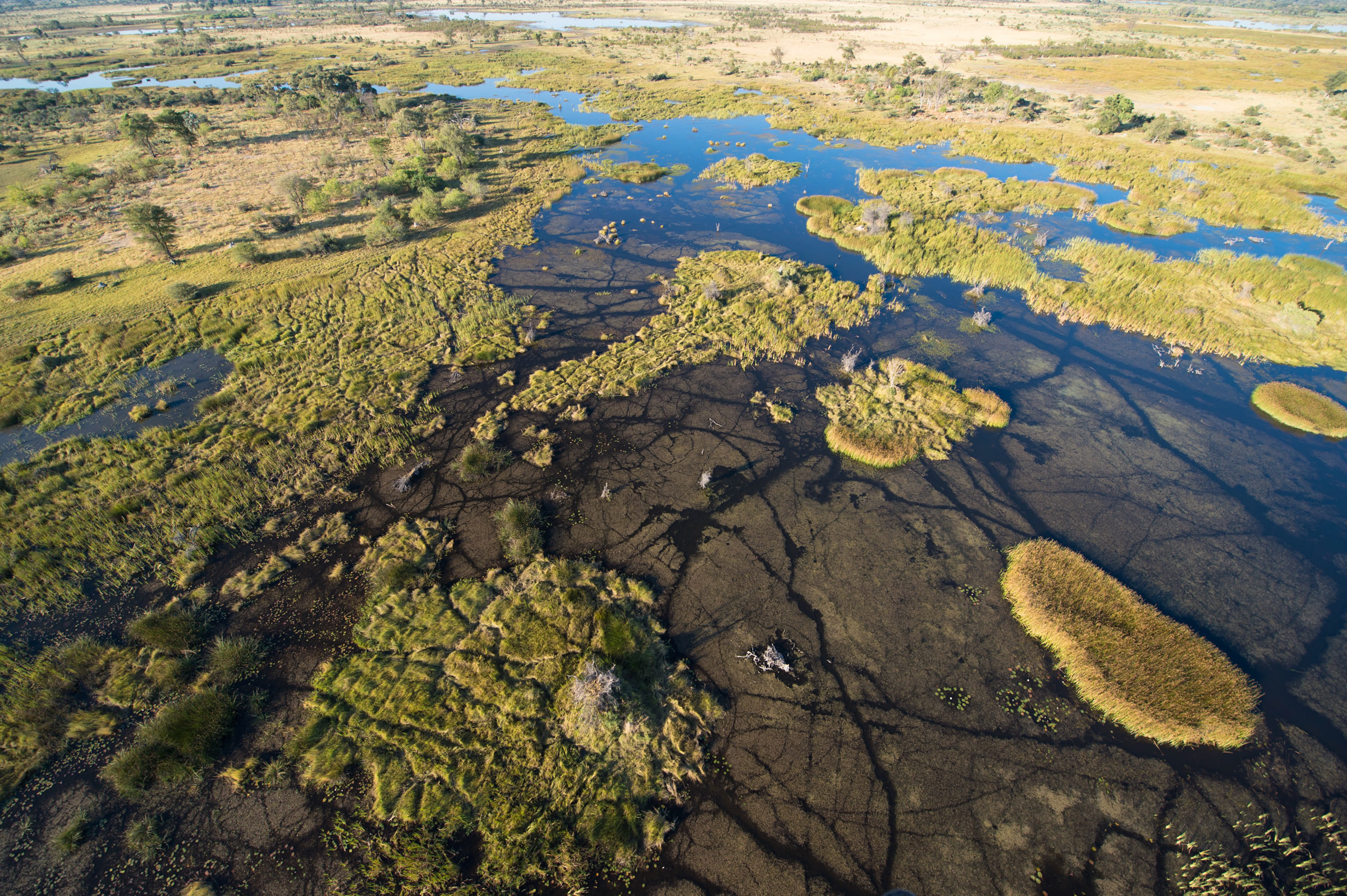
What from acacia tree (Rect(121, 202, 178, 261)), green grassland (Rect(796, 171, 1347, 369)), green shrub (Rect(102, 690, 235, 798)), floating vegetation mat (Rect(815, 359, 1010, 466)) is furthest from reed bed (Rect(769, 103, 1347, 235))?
green shrub (Rect(102, 690, 235, 798))

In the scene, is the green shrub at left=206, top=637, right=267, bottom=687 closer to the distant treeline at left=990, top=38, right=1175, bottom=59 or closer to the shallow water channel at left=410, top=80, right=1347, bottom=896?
the shallow water channel at left=410, top=80, right=1347, bottom=896

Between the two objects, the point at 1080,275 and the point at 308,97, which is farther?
the point at 308,97

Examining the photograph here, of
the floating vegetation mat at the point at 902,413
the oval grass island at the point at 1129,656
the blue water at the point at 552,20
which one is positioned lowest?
the oval grass island at the point at 1129,656

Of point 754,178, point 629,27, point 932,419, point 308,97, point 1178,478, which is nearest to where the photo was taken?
point 1178,478

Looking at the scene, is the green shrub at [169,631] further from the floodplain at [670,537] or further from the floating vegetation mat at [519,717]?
the floating vegetation mat at [519,717]

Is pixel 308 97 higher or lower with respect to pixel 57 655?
higher

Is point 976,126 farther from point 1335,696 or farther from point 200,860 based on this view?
point 200,860

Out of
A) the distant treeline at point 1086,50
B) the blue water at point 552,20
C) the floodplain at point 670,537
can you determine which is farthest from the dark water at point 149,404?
the blue water at point 552,20

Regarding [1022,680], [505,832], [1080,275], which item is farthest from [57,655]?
[1080,275]
